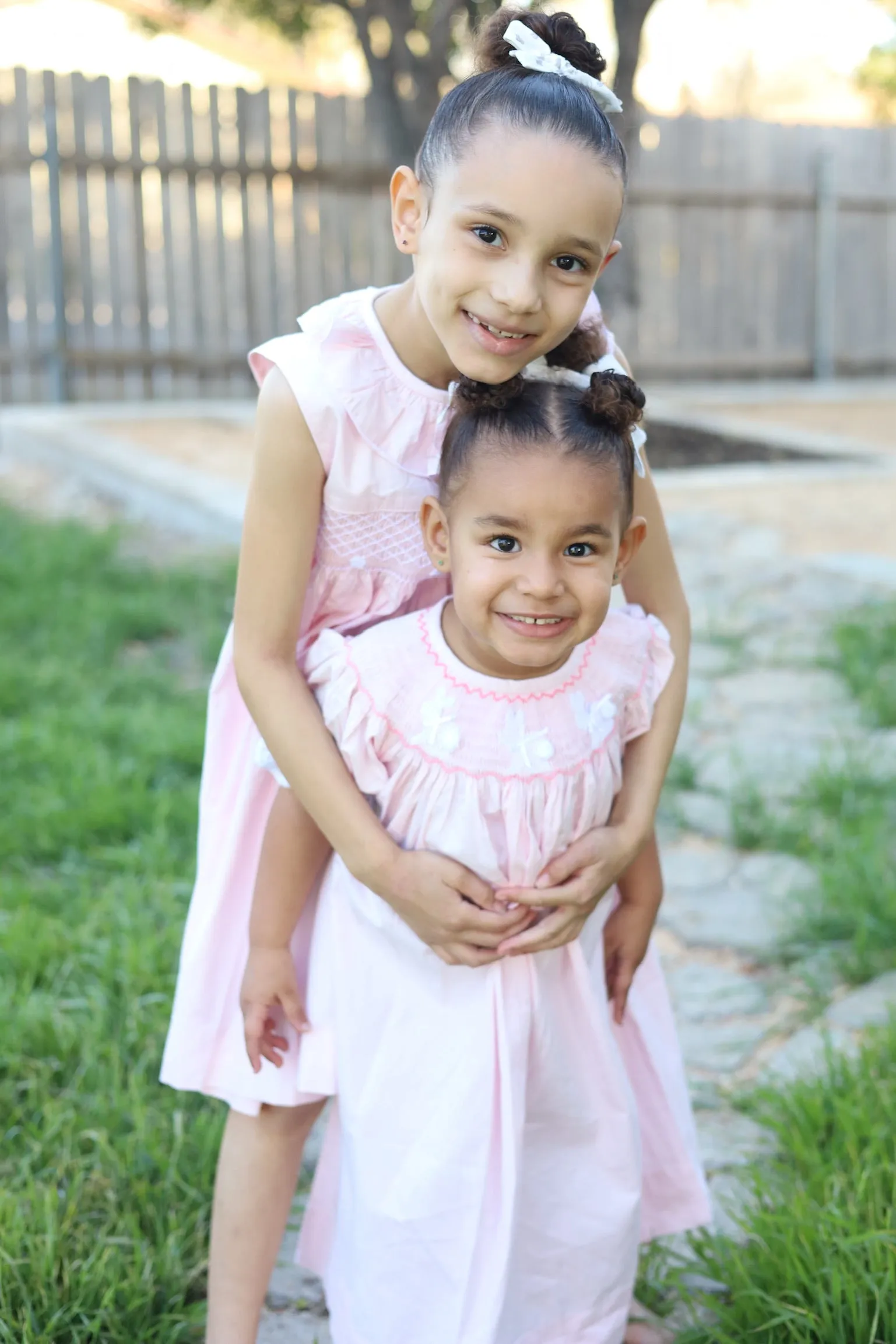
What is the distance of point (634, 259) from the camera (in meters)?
8.09

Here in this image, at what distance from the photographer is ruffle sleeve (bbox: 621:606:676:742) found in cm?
162

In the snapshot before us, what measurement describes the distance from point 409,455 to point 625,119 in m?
5.93

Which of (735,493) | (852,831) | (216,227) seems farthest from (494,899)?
(216,227)

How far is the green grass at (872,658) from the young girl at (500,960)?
2.15 m

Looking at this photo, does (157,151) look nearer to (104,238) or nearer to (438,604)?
(104,238)

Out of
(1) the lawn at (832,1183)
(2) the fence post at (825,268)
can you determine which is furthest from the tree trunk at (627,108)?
(1) the lawn at (832,1183)

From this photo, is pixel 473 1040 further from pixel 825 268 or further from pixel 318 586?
pixel 825 268

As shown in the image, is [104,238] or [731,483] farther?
[104,238]

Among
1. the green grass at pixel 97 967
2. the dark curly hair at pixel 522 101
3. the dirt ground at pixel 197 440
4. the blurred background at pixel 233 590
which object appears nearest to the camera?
the dark curly hair at pixel 522 101

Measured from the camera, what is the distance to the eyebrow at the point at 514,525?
4.69 ft

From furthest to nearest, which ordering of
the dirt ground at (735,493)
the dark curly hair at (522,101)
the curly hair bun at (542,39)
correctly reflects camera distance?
the dirt ground at (735,493) < the curly hair bun at (542,39) < the dark curly hair at (522,101)

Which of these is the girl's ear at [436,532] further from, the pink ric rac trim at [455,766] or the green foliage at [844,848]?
the green foliage at [844,848]

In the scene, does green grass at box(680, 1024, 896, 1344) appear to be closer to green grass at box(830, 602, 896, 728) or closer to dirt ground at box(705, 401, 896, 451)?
green grass at box(830, 602, 896, 728)

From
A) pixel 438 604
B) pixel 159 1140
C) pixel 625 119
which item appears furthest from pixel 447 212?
pixel 625 119
